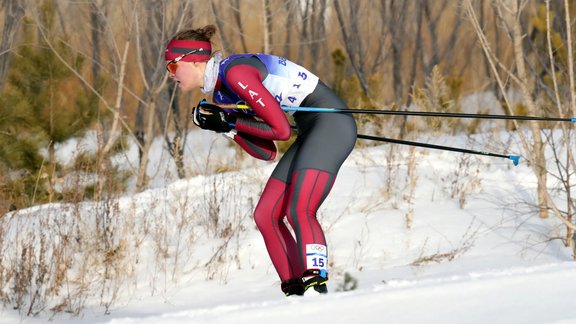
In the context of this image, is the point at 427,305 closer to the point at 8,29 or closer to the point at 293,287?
the point at 293,287

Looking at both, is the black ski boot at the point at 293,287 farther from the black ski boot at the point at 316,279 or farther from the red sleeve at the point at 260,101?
the red sleeve at the point at 260,101

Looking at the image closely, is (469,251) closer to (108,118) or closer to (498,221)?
(498,221)

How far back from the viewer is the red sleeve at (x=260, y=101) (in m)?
3.89

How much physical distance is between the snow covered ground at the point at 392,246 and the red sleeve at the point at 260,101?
31.4 inches

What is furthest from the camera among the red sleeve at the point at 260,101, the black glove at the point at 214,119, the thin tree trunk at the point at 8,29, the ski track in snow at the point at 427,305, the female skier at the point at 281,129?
the thin tree trunk at the point at 8,29

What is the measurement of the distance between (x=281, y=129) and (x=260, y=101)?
0.16m

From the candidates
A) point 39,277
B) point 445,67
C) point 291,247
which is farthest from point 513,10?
point 445,67

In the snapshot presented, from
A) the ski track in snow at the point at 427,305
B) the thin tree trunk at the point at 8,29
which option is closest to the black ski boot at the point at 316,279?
the ski track in snow at the point at 427,305

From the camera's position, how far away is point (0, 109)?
9047 mm

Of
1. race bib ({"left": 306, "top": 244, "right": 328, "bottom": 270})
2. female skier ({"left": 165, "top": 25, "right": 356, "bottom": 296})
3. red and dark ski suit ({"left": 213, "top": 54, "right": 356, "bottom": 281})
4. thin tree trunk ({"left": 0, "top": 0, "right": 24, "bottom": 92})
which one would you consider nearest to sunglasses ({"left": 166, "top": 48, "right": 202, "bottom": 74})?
female skier ({"left": 165, "top": 25, "right": 356, "bottom": 296})

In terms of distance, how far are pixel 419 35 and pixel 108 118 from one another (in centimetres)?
551

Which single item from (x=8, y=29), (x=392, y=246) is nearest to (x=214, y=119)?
(x=392, y=246)

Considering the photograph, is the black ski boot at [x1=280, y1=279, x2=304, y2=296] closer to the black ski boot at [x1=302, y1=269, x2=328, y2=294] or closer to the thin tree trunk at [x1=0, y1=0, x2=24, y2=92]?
the black ski boot at [x1=302, y1=269, x2=328, y2=294]

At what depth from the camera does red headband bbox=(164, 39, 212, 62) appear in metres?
4.16
